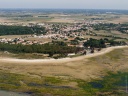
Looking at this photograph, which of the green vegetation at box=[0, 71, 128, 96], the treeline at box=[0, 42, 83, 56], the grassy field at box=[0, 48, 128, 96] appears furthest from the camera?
the treeline at box=[0, 42, 83, 56]

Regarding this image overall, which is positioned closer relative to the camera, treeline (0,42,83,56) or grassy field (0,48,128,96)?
grassy field (0,48,128,96)

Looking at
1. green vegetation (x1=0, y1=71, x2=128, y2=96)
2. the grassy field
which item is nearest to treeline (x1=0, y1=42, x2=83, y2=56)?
the grassy field

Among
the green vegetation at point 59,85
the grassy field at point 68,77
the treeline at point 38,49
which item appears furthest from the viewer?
the treeline at point 38,49

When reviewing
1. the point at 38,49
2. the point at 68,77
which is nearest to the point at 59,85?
the point at 68,77

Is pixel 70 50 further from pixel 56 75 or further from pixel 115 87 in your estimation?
pixel 115 87

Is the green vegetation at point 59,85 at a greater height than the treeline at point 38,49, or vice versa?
the green vegetation at point 59,85

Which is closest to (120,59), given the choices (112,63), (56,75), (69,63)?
(112,63)

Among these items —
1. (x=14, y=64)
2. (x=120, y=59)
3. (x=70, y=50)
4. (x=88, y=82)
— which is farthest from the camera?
(x=70, y=50)

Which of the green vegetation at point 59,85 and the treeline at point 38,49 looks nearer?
the green vegetation at point 59,85

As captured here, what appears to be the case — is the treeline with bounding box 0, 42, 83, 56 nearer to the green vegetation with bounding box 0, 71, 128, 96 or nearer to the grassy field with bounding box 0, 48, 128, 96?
the grassy field with bounding box 0, 48, 128, 96

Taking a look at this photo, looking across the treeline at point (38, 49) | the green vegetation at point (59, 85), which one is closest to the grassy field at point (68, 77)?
the green vegetation at point (59, 85)

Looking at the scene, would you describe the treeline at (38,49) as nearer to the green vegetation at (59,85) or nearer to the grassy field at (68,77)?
the grassy field at (68,77)
